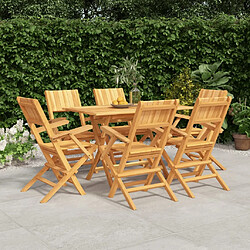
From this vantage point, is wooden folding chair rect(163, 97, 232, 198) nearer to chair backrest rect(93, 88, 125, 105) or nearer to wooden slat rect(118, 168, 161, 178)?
wooden slat rect(118, 168, 161, 178)

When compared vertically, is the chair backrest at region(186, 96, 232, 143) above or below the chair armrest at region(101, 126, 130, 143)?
above

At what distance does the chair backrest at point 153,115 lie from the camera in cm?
417

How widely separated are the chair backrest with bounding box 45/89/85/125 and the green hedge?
1505mm

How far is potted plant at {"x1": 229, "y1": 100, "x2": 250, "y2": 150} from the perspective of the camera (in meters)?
7.50

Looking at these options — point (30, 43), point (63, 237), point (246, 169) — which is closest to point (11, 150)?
point (30, 43)


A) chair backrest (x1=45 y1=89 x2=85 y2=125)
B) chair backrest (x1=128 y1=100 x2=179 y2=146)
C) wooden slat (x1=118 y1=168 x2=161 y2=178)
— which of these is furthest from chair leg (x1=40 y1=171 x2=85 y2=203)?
chair backrest (x1=45 y1=89 x2=85 y2=125)

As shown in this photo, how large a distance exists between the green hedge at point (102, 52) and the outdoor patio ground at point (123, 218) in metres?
2.74

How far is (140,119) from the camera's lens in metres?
4.25

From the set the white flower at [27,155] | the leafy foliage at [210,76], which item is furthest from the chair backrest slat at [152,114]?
the leafy foliage at [210,76]

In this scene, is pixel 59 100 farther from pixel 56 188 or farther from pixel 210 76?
pixel 210 76

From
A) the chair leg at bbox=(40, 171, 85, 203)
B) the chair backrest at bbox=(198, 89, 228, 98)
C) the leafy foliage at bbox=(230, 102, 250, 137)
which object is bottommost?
the chair leg at bbox=(40, 171, 85, 203)

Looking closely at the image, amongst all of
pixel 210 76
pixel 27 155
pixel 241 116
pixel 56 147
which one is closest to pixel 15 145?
pixel 27 155

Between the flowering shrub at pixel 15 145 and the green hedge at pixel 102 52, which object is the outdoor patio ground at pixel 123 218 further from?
the green hedge at pixel 102 52

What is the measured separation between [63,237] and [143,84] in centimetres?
509
